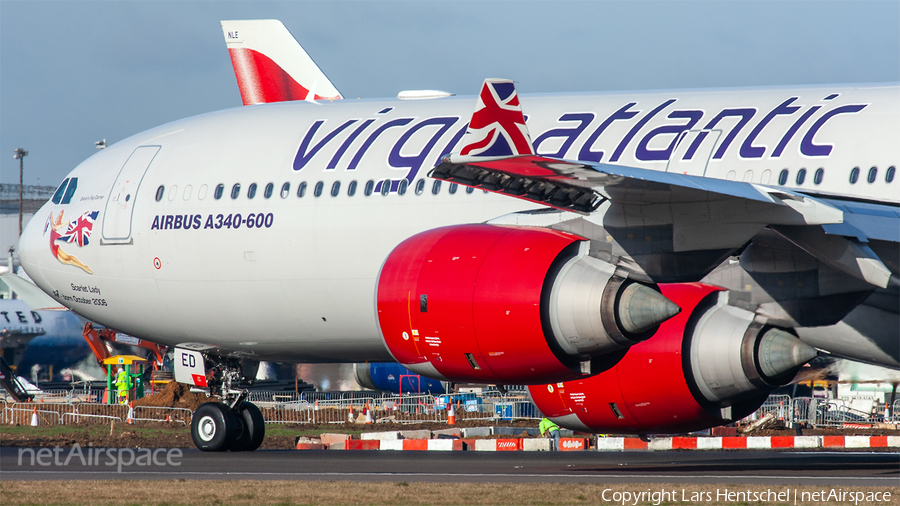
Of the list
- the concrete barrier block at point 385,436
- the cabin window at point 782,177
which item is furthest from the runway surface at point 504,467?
the concrete barrier block at point 385,436

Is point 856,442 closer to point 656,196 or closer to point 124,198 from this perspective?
point 656,196

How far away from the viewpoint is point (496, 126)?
416 inches

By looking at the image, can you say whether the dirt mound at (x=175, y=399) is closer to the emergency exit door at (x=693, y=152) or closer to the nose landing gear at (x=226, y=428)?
the nose landing gear at (x=226, y=428)

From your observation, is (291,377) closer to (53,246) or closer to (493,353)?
(53,246)

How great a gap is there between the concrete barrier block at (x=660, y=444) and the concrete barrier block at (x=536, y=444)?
6.42ft

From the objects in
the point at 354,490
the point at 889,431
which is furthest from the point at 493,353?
the point at 889,431

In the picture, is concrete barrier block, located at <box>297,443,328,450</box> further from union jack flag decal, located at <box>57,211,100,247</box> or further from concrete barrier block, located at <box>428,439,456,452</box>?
union jack flag decal, located at <box>57,211,100,247</box>

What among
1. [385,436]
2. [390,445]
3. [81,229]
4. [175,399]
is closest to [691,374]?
[390,445]

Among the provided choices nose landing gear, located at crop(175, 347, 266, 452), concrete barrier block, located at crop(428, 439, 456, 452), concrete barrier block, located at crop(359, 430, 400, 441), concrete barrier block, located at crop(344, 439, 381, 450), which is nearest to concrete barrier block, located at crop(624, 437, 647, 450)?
concrete barrier block, located at crop(428, 439, 456, 452)

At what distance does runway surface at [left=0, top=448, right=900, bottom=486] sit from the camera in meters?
14.5

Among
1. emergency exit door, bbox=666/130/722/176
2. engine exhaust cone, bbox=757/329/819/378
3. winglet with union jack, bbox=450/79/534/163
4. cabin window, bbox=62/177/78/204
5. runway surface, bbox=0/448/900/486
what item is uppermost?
cabin window, bbox=62/177/78/204

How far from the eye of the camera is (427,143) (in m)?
16.9

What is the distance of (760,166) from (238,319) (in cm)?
884

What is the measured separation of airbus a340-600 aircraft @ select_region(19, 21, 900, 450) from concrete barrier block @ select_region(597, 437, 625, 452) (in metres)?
5.85
